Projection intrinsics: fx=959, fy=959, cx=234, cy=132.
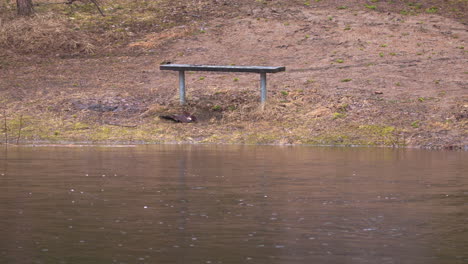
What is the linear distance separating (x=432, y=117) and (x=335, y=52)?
336 inches

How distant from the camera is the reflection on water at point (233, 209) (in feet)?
33.2

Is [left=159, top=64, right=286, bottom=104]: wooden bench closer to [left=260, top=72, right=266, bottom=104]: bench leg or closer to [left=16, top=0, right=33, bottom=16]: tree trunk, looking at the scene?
[left=260, top=72, right=266, bottom=104]: bench leg

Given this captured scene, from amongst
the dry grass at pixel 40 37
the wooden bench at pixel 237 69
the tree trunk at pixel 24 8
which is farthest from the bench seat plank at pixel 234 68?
the tree trunk at pixel 24 8

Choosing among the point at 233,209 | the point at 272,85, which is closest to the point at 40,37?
the point at 272,85

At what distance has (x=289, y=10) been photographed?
40.5 metres

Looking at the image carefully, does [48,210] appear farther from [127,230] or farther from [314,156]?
[314,156]

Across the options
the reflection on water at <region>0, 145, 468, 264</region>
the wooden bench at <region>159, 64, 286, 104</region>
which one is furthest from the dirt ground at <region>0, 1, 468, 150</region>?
the reflection on water at <region>0, 145, 468, 264</region>

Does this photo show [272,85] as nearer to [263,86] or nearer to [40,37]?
[263,86]

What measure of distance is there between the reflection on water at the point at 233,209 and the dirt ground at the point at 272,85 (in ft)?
16.0

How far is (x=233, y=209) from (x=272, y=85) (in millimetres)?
A: 17724

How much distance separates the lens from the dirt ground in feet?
85.4

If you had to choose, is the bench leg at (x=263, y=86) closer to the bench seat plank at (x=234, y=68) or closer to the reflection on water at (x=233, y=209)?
the bench seat plank at (x=234, y=68)

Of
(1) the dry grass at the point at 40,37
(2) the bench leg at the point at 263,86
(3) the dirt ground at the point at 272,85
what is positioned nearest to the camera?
(3) the dirt ground at the point at 272,85

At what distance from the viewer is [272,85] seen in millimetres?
30484
